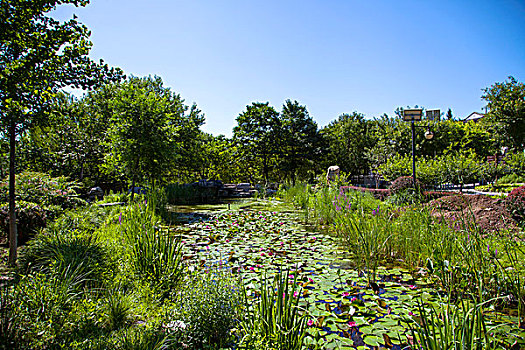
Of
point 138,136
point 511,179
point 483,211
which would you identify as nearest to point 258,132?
point 138,136

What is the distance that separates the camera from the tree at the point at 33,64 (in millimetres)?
2664

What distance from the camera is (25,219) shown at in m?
4.62

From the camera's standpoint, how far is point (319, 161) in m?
24.4

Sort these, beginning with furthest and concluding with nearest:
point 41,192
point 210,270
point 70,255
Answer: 1. point 41,192
2. point 70,255
3. point 210,270

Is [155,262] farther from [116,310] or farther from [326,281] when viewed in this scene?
[326,281]

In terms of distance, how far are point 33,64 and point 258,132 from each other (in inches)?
780

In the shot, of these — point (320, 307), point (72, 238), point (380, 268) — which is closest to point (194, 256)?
point (72, 238)

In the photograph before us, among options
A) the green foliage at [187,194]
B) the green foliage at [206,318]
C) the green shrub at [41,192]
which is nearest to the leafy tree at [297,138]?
the green foliage at [187,194]

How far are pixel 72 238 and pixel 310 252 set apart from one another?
3.46 m

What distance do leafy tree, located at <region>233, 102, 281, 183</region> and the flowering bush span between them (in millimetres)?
17575

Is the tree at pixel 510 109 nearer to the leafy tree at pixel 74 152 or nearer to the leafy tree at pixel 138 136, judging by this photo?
the leafy tree at pixel 138 136

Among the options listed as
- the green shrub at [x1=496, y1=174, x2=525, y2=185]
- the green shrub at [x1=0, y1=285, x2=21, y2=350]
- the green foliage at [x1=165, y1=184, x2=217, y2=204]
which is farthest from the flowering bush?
the green foliage at [x1=165, y1=184, x2=217, y2=204]

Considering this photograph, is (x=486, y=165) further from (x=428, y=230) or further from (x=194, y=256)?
(x=194, y=256)

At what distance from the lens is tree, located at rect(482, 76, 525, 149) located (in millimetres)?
15492
